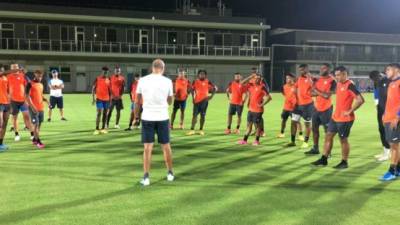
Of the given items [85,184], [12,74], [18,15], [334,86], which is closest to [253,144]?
[334,86]

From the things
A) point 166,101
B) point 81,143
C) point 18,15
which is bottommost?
point 81,143

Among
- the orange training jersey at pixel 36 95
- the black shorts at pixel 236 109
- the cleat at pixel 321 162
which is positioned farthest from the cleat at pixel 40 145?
the cleat at pixel 321 162

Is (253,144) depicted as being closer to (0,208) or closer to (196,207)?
(196,207)

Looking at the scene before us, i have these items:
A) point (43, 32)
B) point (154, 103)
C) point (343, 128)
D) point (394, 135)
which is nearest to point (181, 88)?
point (343, 128)

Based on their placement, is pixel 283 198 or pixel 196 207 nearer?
pixel 196 207

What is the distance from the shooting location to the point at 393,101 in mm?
7309

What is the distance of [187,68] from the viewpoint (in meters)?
47.0

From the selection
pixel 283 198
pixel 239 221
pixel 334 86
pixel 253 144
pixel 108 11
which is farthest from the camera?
pixel 108 11

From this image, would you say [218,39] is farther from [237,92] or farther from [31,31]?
[237,92]

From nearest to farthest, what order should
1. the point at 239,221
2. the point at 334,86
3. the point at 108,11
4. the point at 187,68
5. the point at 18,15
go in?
the point at 239,221, the point at 334,86, the point at 18,15, the point at 108,11, the point at 187,68

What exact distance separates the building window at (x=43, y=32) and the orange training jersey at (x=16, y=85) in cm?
3391

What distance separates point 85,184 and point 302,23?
233ft

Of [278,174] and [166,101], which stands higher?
[166,101]

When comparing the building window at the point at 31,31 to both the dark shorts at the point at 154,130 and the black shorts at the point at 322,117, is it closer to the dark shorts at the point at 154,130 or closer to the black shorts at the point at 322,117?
the black shorts at the point at 322,117
